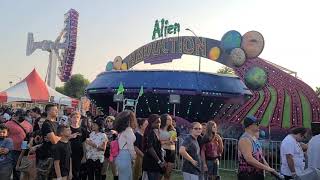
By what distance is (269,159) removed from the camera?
43.0ft

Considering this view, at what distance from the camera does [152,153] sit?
6758mm

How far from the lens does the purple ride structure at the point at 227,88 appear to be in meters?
21.6

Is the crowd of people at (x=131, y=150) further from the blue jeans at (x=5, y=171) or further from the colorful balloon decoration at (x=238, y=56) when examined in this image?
the colorful balloon decoration at (x=238, y=56)

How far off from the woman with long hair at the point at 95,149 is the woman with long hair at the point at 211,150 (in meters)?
1.92

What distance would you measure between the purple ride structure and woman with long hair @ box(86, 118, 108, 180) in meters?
14.5

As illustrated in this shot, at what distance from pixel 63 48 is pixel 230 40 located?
128 ft

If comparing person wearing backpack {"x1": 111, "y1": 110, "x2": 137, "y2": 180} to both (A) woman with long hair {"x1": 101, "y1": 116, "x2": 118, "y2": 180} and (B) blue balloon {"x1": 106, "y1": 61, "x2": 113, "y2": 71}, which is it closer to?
(A) woman with long hair {"x1": 101, "y1": 116, "x2": 118, "y2": 180}

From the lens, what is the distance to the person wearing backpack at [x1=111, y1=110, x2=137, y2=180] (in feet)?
21.3

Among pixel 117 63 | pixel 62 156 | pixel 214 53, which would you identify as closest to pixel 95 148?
pixel 62 156

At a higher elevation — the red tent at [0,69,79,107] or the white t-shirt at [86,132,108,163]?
the red tent at [0,69,79,107]

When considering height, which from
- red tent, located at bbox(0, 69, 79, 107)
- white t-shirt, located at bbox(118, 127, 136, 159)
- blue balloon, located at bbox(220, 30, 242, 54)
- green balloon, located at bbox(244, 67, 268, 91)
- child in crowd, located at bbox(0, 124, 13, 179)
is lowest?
child in crowd, located at bbox(0, 124, 13, 179)

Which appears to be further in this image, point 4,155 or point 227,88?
point 227,88

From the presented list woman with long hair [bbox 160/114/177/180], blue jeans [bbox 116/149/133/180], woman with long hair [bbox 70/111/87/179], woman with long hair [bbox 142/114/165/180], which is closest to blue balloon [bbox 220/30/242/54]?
woman with long hair [bbox 160/114/177/180]

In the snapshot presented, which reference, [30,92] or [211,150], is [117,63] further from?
[211,150]
